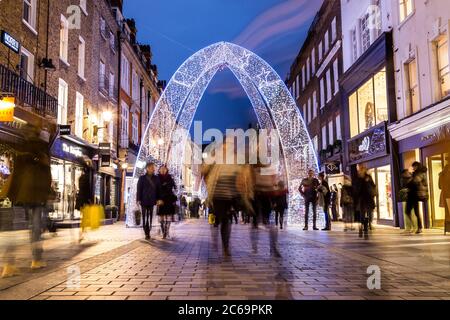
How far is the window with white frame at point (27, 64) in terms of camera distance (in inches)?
617

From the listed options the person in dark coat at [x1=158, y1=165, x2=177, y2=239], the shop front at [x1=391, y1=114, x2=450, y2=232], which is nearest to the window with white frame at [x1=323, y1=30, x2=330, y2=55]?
the shop front at [x1=391, y1=114, x2=450, y2=232]

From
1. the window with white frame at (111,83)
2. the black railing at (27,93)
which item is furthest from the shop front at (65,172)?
the window with white frame at (111,83)

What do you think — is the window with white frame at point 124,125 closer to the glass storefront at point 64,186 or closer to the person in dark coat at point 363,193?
the glass storefront at point 64,186

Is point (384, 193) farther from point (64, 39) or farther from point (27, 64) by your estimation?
point (64, 39)

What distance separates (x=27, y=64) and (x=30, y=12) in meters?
1.92

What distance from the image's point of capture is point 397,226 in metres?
17.0

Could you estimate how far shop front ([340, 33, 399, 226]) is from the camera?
1784 cm

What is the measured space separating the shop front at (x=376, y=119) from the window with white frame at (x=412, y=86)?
985 millimetres

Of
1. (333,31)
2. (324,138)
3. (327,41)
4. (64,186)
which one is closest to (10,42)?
(64,186)

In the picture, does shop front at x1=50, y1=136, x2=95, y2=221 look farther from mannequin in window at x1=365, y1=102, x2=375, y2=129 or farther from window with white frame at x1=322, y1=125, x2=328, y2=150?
window with white frame at x1=322, y1=125, x2=328, y2=150

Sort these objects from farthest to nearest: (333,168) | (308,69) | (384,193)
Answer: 1. (308,69)
2. (333,168)
3. (384,193)

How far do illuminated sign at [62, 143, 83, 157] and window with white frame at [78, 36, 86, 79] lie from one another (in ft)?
11.5

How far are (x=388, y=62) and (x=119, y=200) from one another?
18.8m

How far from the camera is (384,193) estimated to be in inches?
750
